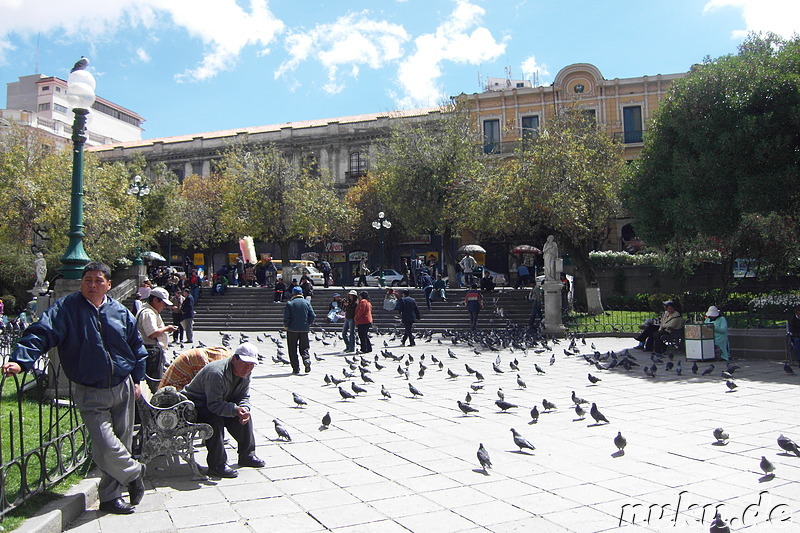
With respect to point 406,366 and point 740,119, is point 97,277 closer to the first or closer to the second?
point 406,366

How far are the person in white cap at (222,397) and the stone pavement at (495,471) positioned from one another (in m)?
0.23

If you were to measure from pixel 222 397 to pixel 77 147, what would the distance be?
3846 mm

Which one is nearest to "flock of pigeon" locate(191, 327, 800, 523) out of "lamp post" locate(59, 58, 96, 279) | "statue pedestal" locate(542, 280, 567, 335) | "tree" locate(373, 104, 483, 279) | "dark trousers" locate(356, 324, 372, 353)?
"dark trousers" locate(356, 324, 372, 353)

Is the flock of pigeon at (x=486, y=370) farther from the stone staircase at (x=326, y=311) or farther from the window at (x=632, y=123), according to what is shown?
the window at (x=632, y=123)

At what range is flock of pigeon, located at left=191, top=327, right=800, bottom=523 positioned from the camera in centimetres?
662

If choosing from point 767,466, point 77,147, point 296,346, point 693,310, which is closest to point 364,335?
point 296,346

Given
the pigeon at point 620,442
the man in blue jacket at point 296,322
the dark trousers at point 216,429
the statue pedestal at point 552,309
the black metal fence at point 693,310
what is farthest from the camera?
the statue pedestal at point 552,309

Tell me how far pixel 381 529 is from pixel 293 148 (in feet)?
131

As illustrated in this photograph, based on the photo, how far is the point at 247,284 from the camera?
99.6 feet

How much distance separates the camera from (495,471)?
5.10 metres

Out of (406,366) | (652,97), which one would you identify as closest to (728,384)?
(406,366)

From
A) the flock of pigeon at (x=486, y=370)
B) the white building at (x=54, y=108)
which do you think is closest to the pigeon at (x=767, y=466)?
the flock of pigeon at (x=486, y=370)

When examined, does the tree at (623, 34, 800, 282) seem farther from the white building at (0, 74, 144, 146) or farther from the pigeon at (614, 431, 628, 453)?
the white building at (0, 74, 144, 146)

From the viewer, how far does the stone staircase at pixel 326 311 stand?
2081cm
